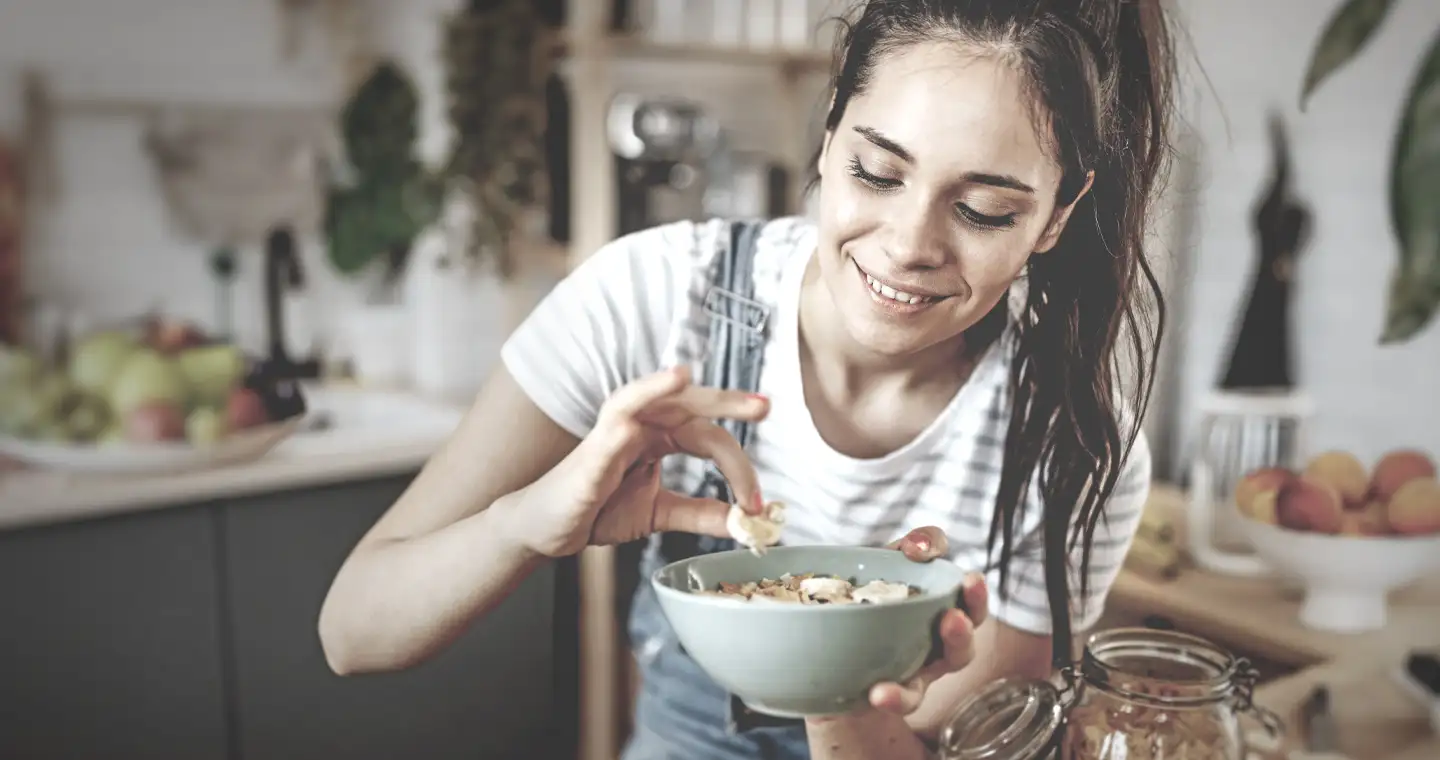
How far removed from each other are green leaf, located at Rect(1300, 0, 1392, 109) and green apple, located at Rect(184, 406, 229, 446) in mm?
1026

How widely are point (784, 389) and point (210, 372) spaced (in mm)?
560

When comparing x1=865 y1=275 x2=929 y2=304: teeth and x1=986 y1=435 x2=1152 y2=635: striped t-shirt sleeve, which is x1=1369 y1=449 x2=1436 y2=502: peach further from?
x1=865 y1=275 x2=929 y2=304: teeth

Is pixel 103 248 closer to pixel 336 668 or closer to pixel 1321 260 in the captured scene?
pixel 336 668

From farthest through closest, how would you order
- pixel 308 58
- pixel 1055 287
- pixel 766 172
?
pixel 308 58 < pixel 766 172 < pixel 1055 287

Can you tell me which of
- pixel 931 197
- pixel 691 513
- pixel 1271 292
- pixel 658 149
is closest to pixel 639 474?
pixel 691 513

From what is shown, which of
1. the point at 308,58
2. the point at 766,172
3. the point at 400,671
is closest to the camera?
the point at 400,671

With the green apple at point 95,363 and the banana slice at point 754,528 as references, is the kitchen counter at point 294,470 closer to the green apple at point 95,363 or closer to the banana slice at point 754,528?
the green apple at point 95,363

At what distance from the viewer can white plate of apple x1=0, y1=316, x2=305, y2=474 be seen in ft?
2.83

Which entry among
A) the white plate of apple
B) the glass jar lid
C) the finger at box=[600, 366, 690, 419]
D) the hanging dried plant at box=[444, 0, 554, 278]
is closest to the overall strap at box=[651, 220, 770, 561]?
the finger at box=[600, 366, 690, 419]

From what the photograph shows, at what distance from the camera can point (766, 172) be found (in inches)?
36.3

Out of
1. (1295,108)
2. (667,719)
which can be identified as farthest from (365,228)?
(1295,108)

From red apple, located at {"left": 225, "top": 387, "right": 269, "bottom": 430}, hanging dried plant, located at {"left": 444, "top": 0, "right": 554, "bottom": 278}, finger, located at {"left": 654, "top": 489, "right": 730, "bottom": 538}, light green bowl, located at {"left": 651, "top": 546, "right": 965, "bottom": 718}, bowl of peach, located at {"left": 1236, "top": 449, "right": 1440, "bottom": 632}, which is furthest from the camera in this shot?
hanging dried plant, located at {"left": 444, "top": 0, "right": 554, "bottom": 278}

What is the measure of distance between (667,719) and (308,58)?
0.79m

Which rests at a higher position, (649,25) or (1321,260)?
(649,25)
